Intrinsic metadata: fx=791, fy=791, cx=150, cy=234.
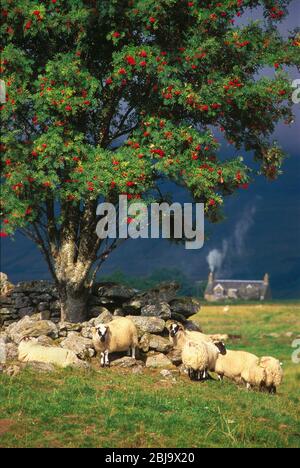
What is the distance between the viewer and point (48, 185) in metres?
24.7

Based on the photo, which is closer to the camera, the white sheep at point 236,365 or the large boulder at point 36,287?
the white sheep at point 236,365

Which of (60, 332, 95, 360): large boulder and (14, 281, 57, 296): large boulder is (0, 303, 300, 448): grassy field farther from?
(14, 281, 57, 296): large boulder

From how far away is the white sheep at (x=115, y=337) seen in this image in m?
24.0

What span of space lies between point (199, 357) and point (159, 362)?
2.60 metres

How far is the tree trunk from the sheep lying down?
20.9 ft

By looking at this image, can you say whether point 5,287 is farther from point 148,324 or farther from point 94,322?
point 148,324

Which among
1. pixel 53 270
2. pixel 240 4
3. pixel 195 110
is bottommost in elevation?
pixel 53 270

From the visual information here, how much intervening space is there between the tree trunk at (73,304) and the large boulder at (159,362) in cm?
393

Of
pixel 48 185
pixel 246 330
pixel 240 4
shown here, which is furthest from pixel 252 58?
pixel 246 330

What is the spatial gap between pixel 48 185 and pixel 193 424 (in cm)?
1057

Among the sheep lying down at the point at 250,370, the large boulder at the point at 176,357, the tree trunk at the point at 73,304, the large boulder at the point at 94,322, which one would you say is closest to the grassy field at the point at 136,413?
the sheep lying down at the point at 250,370

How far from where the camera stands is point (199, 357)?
22.9m

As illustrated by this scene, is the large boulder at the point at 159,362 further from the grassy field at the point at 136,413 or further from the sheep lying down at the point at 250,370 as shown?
the sheep lying down at the point at 250,370
